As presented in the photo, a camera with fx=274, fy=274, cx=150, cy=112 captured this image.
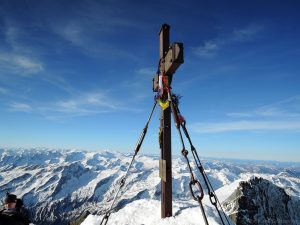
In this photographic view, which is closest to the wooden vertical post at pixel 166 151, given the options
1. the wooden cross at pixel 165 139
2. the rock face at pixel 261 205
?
the wooden cross at pixel 165 139

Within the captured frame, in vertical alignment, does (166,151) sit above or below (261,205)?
above

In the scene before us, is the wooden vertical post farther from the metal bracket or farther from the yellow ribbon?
the yellow ribbon

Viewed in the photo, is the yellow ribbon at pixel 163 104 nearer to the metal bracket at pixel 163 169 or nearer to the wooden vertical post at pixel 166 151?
→ the wooden vertical post at pixel 166 151

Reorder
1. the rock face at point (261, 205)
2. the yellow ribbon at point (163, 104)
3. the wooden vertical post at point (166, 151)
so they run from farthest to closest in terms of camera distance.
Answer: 1. the rock face at point (261, 205)
2. the wooden vertical post at point (166, 151)
3. the yellow ribbon at point (163, 104)

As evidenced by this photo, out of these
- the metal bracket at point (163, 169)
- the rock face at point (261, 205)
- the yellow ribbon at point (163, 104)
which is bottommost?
the rock face at point (261, 205)

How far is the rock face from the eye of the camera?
61.6 ft

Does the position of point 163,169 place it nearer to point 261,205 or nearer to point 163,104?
point 163,104

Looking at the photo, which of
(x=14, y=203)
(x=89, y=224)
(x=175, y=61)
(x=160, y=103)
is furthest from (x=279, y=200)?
(x=14, y=203)

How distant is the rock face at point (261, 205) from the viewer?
18.8 meters

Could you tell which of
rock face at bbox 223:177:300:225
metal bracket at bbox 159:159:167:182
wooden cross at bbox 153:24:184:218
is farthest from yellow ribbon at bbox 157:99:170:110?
rock face at bbox 223:177:300:225

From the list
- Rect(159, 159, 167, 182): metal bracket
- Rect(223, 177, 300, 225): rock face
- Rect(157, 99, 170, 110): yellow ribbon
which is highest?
Rect(157, 99, 170, 110): yellow ribbon

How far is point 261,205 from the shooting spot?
20.0 meters

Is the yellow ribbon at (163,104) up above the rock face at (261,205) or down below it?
above

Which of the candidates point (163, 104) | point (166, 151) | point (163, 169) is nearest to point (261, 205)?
point (163, 169)
